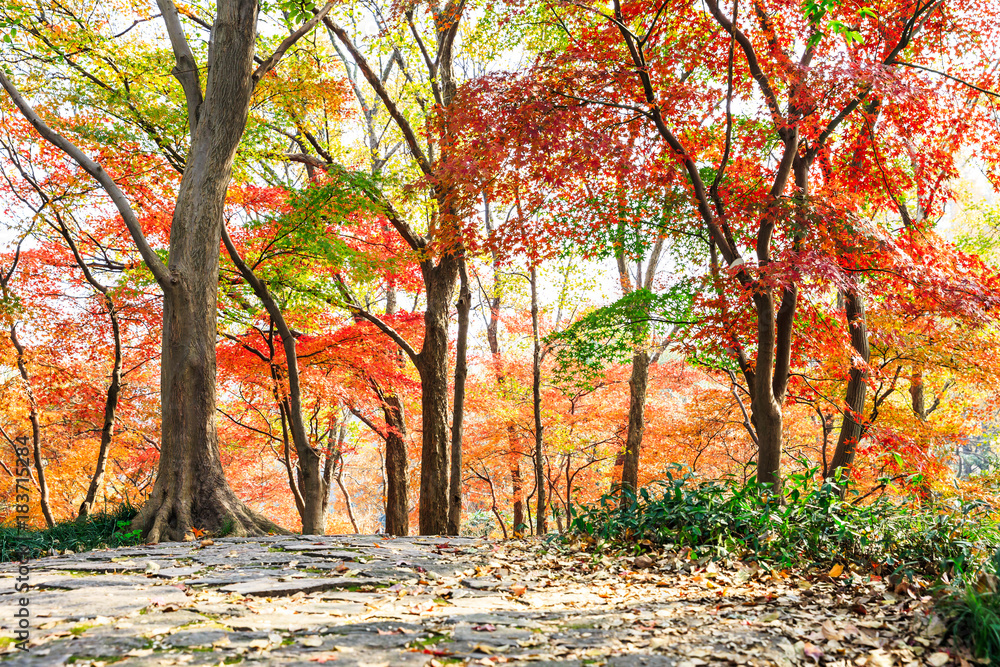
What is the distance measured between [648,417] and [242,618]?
40.3 ft

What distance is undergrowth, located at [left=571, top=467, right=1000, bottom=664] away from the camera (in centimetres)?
255

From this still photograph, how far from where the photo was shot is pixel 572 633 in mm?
2572

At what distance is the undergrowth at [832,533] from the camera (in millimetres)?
2549

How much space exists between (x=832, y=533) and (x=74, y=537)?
634cm

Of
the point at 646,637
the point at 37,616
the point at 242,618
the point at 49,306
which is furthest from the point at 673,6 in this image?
the point at 49,306

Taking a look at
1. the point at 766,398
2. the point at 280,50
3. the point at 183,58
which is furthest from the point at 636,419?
the point at 183,58

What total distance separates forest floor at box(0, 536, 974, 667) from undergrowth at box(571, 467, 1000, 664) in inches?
6.9

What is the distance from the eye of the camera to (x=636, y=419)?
11883mm

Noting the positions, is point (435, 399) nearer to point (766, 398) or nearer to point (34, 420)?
point (766, 398)

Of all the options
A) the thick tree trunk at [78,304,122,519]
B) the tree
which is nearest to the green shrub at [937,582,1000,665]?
the tree

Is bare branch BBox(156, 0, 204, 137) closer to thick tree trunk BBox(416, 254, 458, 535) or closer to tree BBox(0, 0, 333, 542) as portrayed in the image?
tree BBox(0, 0, 333, 542)

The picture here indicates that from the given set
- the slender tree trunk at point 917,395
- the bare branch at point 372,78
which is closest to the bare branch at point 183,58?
the bare branch at point 372,78

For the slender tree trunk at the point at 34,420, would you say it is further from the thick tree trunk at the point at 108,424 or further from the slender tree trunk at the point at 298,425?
the slender tree trunk at the point at 298,425

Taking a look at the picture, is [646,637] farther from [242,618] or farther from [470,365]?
[470,365]
